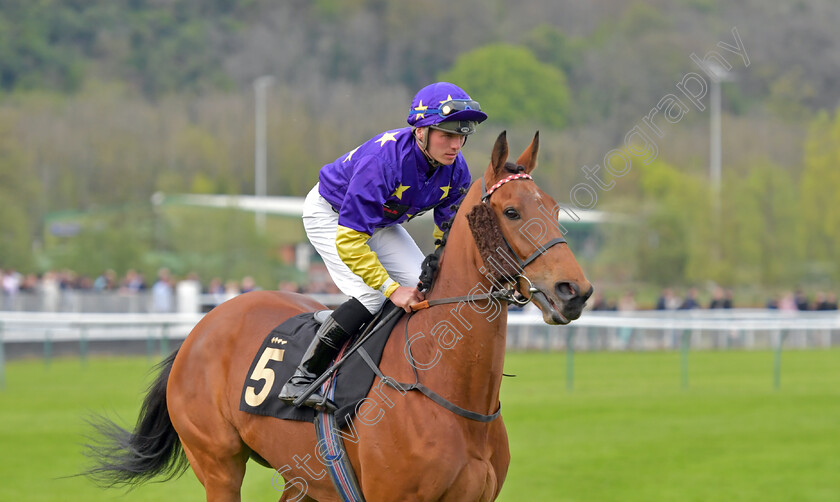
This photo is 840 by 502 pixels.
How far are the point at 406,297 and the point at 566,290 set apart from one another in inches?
32.2

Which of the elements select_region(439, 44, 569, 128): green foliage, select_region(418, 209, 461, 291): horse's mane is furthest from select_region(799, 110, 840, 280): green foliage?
select_region(418, 209, 461, 291): horse's mane

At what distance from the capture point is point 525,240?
3699 millimetres

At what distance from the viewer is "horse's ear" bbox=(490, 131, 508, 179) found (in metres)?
3.79

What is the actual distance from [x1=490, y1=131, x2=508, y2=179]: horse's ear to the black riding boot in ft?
3.01

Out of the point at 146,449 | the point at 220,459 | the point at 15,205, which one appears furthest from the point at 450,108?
the point at 15,205

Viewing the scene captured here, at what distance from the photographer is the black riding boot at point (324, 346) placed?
14.3 ft

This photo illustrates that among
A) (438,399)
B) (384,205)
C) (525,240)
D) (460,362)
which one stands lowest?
(438,399)

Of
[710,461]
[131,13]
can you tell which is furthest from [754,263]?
[131,13]

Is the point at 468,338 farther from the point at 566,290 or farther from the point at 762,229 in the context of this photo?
the point at 762,229

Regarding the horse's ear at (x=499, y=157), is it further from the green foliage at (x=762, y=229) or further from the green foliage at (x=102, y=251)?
the green foliage at (x=762, y=229)

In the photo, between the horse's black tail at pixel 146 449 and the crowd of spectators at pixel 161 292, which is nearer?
the horse's black tail at pixel 146 449

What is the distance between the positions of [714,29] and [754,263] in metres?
32.1

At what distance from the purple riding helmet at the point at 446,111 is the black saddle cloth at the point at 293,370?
81 cm

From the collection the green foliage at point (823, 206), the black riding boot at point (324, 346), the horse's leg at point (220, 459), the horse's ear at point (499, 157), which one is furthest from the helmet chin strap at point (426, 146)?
the green foliage at point (823, 206)
